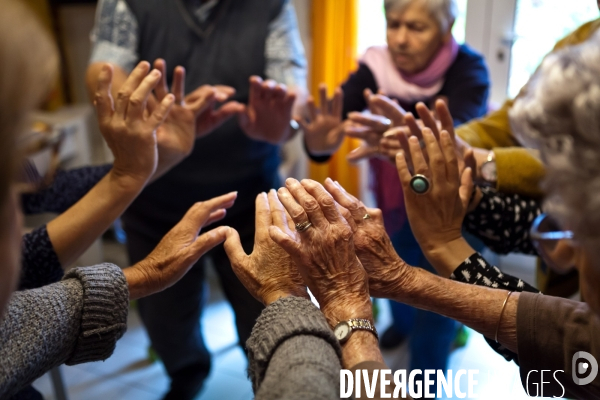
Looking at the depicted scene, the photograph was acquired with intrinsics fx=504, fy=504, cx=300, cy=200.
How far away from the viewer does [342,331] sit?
76 centimetres

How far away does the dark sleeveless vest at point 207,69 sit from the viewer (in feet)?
4.75

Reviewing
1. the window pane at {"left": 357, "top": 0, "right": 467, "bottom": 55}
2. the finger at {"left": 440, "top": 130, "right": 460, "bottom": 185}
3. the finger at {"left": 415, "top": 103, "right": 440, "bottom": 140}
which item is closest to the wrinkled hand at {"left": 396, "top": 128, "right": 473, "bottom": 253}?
the finger at {"left": 440, "top": 130, "right": 460, "bottom": 185}

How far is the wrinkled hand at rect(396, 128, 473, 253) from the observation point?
1.03 m

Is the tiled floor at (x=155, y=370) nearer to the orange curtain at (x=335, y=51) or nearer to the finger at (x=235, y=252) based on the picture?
the orange curtain at (x=335, y=51)

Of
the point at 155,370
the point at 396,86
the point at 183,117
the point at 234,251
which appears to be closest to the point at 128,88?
the point at 183,117

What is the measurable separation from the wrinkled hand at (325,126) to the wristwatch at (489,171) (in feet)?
1.76

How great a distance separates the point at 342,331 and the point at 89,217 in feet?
1.99

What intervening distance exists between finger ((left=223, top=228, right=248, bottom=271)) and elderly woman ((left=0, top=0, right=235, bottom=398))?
0.15 feet

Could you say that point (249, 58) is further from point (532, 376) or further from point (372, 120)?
point (532, 376)

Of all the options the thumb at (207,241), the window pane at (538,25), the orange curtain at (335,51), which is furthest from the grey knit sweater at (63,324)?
the window pane at (538,25)

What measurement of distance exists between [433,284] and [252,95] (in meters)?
0.79

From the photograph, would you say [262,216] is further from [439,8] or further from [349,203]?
[439,8]

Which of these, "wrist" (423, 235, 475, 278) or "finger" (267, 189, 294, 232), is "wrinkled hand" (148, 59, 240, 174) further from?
"wrist" (423, 235, 475, 278)

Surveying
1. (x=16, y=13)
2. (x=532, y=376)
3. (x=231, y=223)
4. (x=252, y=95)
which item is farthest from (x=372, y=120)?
(x=16, y=13)
